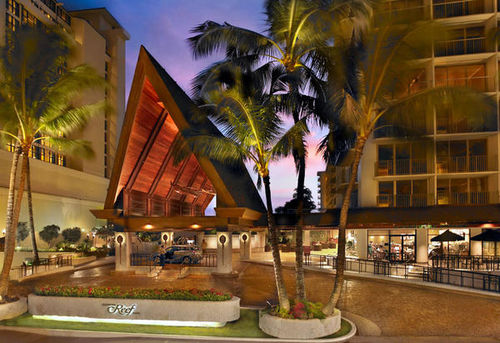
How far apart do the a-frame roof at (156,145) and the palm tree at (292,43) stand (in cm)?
387

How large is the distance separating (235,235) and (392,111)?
42067mm

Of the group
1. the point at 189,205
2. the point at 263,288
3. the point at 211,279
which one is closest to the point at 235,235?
the point at 189,205

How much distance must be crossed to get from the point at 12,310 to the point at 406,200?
91.9ft

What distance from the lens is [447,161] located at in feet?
110

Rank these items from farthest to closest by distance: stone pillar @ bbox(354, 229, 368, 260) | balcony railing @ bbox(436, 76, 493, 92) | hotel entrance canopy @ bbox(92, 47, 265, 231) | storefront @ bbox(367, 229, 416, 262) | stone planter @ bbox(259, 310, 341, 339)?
stone pillar @ bbox(354, 229, 368, 260), storefront @ bbox(367, 229, 416, 262), balcony railing @ bbox(436, 76, 493, 92), hotel entrance canopy @ bbox(92, 47, 265, 231), stone planter @ bbox(259, 310, 341, 339)

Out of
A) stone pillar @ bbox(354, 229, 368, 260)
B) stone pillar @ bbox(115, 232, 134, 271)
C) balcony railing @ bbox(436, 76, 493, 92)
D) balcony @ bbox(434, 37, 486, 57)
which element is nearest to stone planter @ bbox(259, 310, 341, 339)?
stone pillar @ bbox(115, 232, 134, 271)

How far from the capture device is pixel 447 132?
110ft

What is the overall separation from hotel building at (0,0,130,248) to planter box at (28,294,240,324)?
27874 millimetres

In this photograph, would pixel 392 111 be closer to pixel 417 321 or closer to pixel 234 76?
pixel 234 76

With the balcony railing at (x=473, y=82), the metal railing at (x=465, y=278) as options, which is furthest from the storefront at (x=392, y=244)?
the balcony railing at (x=473, y=82)

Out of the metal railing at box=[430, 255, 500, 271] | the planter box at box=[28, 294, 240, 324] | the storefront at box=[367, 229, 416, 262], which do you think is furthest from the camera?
the storefront at box=[367, 229, 416, 262]

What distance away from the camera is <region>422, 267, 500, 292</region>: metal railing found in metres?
20.5

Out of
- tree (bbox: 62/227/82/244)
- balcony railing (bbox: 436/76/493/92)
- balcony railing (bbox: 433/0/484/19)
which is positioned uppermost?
balcony railing (bbox: 433/0/484/19)

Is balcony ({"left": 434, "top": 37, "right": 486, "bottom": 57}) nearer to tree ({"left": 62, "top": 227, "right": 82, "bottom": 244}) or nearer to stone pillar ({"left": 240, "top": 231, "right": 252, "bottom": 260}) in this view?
stone pillar ({"left": 240, "top": 231, "right": 252, "bottom": 260})
